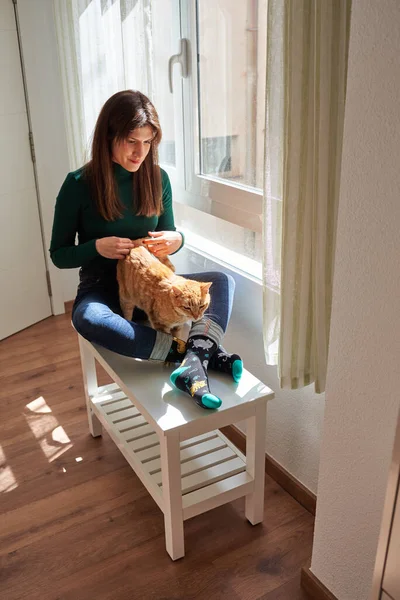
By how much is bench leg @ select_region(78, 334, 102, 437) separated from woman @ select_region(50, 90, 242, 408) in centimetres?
26

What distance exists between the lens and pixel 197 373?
1.42 metres

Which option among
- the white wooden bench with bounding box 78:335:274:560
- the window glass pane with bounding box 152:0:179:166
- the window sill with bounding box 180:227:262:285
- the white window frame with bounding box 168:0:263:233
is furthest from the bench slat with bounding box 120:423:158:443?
the window glass pane with bounding box 152:0:179:166

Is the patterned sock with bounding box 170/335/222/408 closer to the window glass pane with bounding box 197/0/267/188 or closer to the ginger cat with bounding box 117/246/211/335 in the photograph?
the ginger cat with bounding box 117/246/211/335

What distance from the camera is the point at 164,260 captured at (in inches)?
68.1

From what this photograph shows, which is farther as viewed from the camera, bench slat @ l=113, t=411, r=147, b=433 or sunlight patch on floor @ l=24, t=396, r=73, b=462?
sunlight patch on floor @ l=24, t=396, r=73, b=462

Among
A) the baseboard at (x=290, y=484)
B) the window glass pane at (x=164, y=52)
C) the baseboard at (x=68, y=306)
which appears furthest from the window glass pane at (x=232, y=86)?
the baseboard at (x=68, y=306)

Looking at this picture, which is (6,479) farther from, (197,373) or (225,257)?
(225,257)

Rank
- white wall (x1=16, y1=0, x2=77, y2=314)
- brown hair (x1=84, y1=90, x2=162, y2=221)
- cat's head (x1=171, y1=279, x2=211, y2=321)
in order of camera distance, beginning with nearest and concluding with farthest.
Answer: cat's head (x1=171, y1=279, x2=211, y2=321) → brown hair (x1=84, y1=90, x2=162, y2=221) → white wall (x1=16, y1=0, x2=77, y2=314)

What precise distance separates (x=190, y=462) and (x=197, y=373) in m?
0.36

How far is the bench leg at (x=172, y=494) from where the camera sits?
135 centimetres

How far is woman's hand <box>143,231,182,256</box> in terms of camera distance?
1704mm

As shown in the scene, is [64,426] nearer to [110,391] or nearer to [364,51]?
[110,391]

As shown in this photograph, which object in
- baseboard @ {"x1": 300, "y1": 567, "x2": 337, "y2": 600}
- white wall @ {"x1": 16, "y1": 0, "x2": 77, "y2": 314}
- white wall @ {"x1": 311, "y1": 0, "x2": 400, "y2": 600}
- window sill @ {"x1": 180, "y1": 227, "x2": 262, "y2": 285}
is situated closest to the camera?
white wall @ {"x1": 311, "y1": 0, "x2": 400, "y2": 600}

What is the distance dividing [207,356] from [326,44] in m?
0.80
